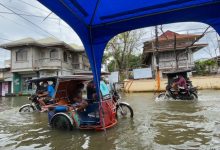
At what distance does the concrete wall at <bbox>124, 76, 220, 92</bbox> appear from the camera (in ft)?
77.6

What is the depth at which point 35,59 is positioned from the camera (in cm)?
3125

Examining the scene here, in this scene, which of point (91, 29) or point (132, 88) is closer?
point (91, 29)

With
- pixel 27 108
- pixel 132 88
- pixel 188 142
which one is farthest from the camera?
pixel 132 88

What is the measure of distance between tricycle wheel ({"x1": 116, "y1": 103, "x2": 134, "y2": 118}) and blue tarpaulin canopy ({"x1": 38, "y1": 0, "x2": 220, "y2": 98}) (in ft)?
13.8

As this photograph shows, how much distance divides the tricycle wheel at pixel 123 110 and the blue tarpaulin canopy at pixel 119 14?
4215 millimetres

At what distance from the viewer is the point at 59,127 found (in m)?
8.23

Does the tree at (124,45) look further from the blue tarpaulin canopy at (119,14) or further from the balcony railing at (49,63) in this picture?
the blue tarpaulin canopy at (119,14)

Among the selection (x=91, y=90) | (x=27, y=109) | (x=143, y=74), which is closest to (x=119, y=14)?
(x=91, y=90)

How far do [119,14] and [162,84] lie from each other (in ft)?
64.8

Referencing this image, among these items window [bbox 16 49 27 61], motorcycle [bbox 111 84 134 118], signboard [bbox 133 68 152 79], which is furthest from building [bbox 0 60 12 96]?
motorcycle [bbox 111 84 134 118]

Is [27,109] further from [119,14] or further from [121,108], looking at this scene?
[119,14]

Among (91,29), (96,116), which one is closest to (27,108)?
(96,116)

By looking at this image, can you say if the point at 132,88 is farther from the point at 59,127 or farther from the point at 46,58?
the point at 59,127

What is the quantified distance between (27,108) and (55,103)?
5.07 metres
